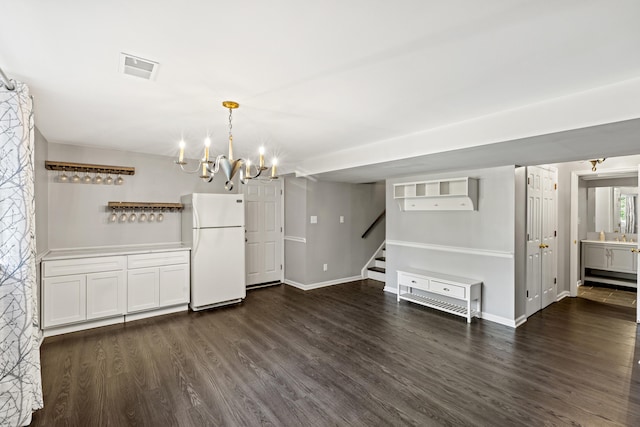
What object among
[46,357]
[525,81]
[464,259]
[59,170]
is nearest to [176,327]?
[46,357]

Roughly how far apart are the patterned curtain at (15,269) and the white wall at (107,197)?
1711mm

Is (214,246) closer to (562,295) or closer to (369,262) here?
(369,262)

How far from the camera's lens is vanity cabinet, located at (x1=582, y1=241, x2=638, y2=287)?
18.7ft

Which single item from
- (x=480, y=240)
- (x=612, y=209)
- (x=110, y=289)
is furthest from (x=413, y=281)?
(x=612, y=209)

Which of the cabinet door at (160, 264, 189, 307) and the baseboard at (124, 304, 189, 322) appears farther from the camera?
the cabinet door at (160, 264, 189, 307)

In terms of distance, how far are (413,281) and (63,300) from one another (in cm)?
450

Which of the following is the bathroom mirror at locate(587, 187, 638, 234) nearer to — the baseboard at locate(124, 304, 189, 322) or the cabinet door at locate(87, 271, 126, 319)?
the baseboard at locate(124, 304, 189, 322)

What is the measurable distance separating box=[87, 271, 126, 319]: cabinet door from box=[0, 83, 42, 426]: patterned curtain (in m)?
1.74

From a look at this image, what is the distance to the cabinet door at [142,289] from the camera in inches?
157

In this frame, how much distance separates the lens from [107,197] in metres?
4.37

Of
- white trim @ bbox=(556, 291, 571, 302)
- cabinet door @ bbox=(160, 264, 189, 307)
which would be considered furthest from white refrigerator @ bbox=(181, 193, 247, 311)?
white trim @ bbox=(556, 291, 571, 302)

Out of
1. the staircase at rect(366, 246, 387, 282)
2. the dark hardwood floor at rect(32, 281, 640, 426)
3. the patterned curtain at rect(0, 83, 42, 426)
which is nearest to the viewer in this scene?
the patterned curtain at rect(0, 83, 42, 426)

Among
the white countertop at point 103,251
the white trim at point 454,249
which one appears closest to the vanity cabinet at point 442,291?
the white trim at point 454,249

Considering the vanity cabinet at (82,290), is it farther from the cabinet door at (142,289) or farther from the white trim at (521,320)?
the white trim at (521,320)
